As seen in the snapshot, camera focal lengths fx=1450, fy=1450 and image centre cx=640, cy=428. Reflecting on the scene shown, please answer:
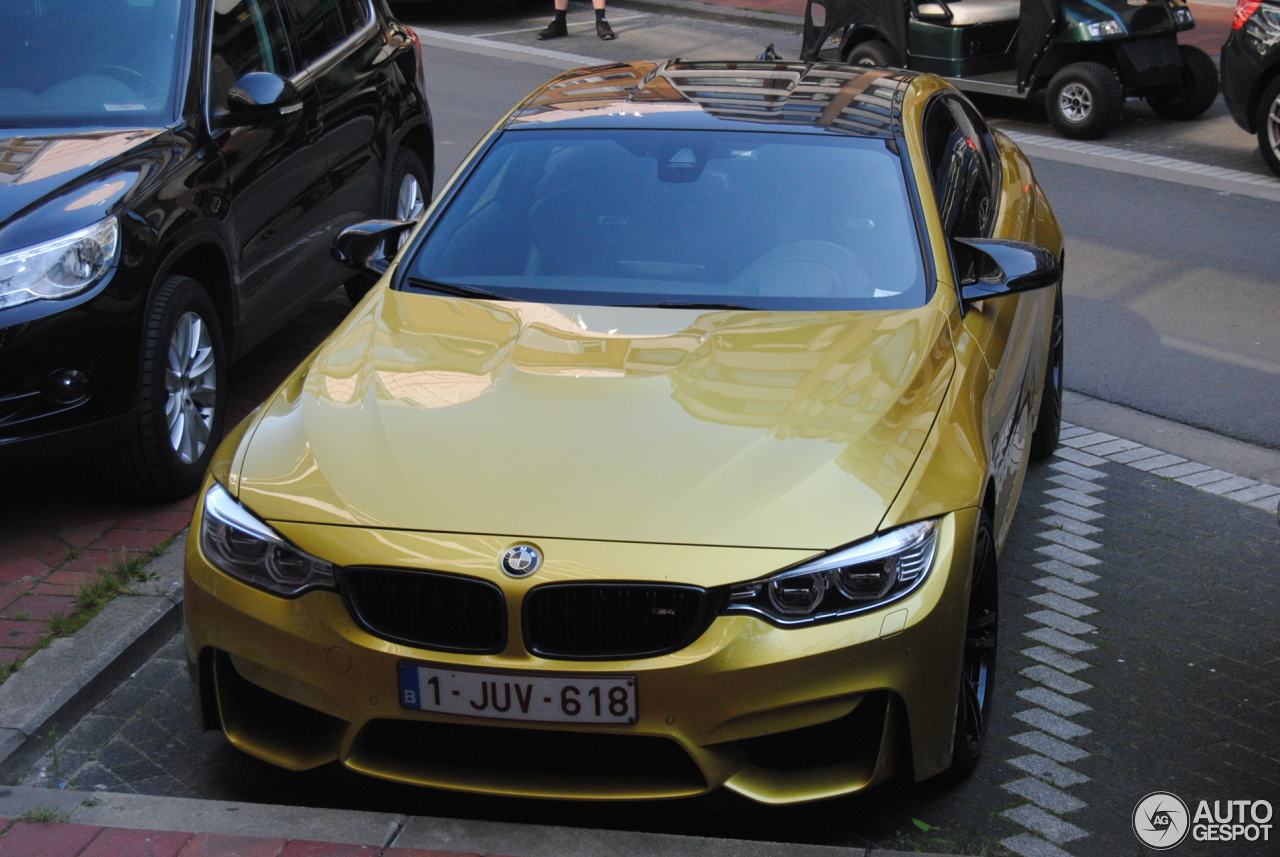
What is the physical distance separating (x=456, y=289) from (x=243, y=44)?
238cm

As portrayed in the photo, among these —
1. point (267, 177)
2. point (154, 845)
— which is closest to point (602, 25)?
point (267, 177)

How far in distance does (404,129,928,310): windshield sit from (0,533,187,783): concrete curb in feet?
4.16

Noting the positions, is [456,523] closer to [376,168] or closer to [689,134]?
[689,134]

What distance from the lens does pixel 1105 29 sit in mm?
11688

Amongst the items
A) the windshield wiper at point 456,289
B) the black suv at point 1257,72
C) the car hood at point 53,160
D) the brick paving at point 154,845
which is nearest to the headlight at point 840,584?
the brick paving at point 154,845

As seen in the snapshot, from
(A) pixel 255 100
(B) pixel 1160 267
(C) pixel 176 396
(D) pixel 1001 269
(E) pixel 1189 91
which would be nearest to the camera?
(D) pixel 1001 269

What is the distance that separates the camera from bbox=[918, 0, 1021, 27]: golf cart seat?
41.6 ft

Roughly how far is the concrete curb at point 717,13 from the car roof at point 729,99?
43.9ft

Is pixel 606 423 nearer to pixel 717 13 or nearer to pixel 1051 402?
pixel 1051 402

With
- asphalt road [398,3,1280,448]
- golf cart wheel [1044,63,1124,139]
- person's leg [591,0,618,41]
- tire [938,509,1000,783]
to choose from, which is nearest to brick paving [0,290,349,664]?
tire [938,509,1000,783]

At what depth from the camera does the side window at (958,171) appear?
4547 mm

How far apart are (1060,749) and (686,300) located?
1564 mm

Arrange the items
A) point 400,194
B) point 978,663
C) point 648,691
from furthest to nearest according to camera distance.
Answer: point 400,194
point 978,663
point 648,691

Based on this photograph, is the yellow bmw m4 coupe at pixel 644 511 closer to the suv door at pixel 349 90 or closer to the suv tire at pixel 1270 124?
the suv door at pixel 349 90
